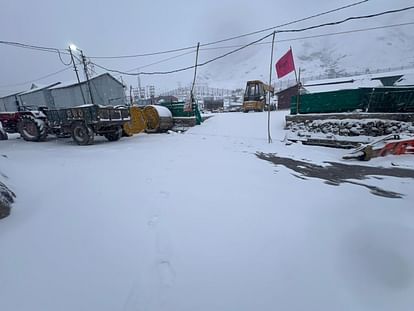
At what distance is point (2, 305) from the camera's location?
1.59 m

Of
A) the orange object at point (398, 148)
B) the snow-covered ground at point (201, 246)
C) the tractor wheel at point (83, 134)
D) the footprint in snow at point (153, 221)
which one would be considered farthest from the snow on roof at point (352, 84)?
the footprint in snow at point (153, 221)

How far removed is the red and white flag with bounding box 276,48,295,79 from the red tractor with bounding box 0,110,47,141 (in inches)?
435

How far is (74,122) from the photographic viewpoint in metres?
9.40

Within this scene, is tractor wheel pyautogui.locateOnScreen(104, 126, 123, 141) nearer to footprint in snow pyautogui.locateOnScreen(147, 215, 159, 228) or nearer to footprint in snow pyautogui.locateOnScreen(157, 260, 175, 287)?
footprint in snow pyautogui.locateOnScreen(147, 215, 159, 228)

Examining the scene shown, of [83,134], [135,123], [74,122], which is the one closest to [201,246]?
[83,134]

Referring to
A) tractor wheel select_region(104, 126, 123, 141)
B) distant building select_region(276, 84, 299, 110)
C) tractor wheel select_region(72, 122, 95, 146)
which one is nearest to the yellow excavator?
distant building select_region(276, 84, 299, 110)

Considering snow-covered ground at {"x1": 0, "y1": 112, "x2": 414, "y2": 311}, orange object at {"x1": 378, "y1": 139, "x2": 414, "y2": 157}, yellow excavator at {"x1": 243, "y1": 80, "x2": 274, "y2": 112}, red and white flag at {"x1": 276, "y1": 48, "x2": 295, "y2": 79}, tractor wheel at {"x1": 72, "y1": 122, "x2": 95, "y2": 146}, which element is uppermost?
red and white flag at {"x1": 276, "y1": 48, "x2": 295, "y2": 79}

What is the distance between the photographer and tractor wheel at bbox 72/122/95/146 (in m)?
9.13

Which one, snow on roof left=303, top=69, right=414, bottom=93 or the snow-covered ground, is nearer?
the snow-covered ground

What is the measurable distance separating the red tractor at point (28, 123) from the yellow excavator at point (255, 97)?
14.9 meters

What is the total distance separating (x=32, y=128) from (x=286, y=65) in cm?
1216

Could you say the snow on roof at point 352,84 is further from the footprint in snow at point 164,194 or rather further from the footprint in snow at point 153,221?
the footprint in snow at point 153,221

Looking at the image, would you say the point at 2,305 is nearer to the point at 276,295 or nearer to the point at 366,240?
the point at 276,295

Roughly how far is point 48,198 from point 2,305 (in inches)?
73.0
